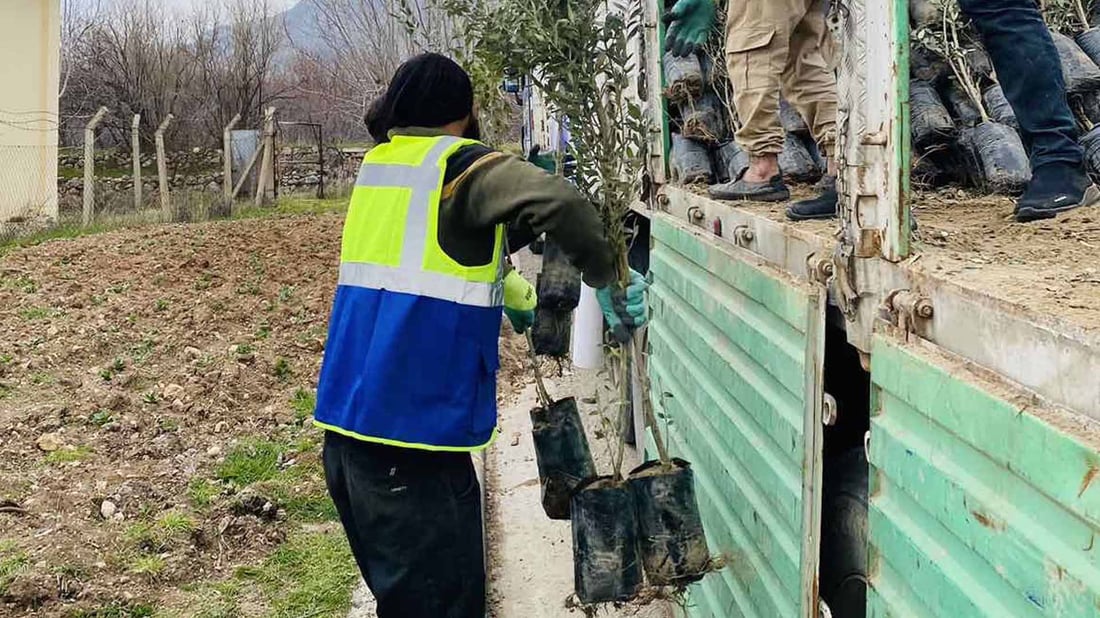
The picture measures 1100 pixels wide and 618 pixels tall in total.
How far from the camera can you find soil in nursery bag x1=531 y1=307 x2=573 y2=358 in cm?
358

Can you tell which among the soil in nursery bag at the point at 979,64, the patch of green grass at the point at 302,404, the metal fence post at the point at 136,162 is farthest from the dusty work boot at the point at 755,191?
the metal fence post at the point at 136,162

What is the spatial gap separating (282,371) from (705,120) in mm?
4332

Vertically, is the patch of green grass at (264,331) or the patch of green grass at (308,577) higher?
the patch of green grass at (264,331)

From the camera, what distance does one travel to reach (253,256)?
1295cm

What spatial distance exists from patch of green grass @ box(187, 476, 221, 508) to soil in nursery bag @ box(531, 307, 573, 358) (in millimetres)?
2208

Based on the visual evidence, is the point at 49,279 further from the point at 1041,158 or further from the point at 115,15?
the point at 115,15

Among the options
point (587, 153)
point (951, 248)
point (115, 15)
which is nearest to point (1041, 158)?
point (951, 248)

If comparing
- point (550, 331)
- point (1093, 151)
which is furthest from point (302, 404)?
point (1093, 151)

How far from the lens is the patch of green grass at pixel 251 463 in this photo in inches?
214

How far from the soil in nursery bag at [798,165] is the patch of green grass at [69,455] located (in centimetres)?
391

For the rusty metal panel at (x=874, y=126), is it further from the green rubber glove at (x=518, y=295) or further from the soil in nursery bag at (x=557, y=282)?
the soil in nursery bag at (x=557, y=282)

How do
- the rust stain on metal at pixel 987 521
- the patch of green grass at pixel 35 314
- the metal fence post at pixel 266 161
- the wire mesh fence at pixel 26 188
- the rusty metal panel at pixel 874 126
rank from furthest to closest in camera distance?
the metal fence post at pixel 266 161
the wire mesh fence at pixel 26 188
the patch of green grass at pixel 35 314
the rusty metal panel at pixel 874 126
the rust stain on metal at pixel 987 521

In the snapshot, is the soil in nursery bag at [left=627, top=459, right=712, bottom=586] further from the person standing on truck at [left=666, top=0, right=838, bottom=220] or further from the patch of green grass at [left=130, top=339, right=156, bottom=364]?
the patch of green grass at [left=130, top=339, right=156, bottom=364]

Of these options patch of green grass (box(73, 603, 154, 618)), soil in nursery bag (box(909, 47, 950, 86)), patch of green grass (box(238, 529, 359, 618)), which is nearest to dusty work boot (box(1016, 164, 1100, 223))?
soil in nursery bag (box(909, 47, 950, 86))
